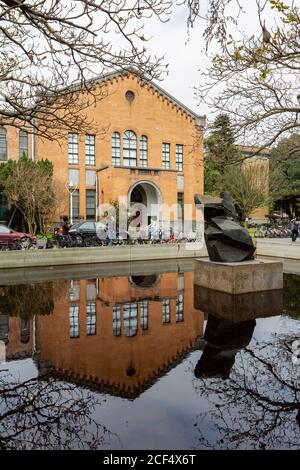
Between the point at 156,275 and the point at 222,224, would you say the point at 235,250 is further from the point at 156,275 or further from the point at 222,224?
the point at 156,275

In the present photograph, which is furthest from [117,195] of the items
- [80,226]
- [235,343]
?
[235,343]

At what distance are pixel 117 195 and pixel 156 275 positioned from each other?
1883 cm

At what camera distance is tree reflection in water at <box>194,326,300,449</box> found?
12.5ft

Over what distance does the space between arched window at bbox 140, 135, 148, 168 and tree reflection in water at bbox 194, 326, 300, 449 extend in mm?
31420

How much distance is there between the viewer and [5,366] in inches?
226

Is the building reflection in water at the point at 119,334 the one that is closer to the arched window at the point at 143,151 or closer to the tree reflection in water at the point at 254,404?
the tree reflection in water at the point at 254,404

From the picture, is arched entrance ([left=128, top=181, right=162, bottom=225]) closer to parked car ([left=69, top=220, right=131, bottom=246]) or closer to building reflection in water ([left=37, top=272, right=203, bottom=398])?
parked car ([left=69, top=220, right=131, bottom=246])

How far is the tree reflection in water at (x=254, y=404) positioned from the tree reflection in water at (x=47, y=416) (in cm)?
114

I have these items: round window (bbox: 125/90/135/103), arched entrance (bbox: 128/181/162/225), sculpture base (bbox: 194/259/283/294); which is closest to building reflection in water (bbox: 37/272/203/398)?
sculpture base (bbox: 194/259/283/294)

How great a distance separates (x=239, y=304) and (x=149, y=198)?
27.3m

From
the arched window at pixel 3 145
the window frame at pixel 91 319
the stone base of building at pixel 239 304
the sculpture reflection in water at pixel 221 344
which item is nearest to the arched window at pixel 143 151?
the arched window at pixel 3 145

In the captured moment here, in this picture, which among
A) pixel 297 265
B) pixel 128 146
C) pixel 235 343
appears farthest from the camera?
pixel 128 146

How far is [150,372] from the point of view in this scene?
5.44 m

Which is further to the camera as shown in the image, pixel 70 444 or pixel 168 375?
pixel 168 375
